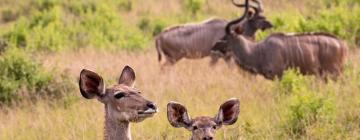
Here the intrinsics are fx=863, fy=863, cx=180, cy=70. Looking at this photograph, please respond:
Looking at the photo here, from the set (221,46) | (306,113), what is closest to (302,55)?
(221,46)

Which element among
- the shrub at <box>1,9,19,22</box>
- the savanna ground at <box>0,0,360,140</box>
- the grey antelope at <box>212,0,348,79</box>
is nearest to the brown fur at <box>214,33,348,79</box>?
the grey antelope at <box>212,0,348,79</box>

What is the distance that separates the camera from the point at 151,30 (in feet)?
74.9

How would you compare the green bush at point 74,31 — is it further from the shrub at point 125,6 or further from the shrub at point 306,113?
the shrub at point 306,113

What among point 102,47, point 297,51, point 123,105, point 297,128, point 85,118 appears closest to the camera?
point 123,105

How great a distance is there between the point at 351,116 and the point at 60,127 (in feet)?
11.0

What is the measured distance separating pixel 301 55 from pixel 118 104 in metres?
7.10

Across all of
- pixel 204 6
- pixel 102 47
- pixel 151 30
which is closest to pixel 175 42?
pixel 102 47

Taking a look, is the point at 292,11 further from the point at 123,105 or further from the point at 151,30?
the point at 123,105

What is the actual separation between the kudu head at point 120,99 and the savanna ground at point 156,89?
7.24 feet

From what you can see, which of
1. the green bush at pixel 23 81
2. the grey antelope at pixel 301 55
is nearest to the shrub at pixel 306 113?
the grey antelope at pixel 301 55

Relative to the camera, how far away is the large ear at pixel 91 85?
668cm

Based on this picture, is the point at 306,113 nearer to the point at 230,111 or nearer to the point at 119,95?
the point at 230,111

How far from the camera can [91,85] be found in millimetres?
6750

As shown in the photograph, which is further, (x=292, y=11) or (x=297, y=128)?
(x=292, y=11)
